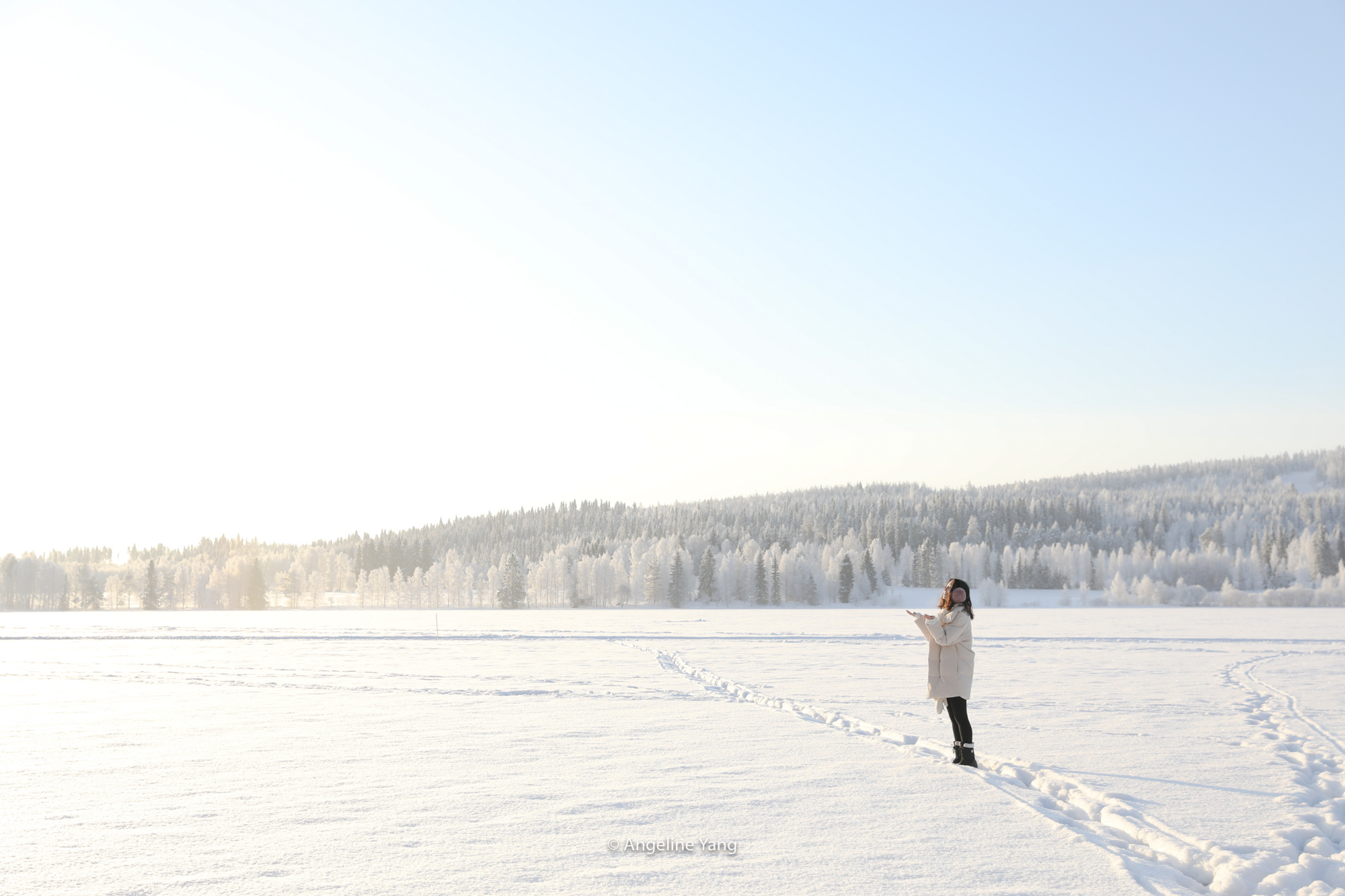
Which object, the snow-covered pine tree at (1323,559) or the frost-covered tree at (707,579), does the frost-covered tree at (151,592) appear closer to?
the frost-covered tree at (707,579)

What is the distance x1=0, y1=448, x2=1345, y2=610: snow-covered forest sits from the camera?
433ft

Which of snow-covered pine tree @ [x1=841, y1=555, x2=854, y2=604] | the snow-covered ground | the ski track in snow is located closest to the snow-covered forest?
snow-covered pine tree @ [x1=841, y1=555, x2=854, y2=604]

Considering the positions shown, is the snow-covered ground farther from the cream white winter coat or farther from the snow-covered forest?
the snow-covered forest

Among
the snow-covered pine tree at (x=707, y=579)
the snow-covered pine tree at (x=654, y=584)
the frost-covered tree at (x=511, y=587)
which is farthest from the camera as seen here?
the snow-covered pine tree at (x=707, y=579)

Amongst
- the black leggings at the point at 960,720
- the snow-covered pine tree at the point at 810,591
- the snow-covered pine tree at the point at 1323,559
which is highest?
the black leggings at the point at 960,720

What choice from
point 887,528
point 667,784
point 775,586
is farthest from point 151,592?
point 667,784

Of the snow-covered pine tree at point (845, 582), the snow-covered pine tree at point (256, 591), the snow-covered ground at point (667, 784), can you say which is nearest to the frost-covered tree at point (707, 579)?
the snow-covered pine tree at point (845, 582)

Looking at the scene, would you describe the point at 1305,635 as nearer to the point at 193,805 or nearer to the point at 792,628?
the point at 792,628

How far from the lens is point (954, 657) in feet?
38.2

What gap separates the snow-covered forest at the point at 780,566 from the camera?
132 meters

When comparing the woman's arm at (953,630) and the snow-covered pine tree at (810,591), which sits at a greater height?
the woman's arm at (953,630)

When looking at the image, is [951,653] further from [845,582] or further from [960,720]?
[845,582]

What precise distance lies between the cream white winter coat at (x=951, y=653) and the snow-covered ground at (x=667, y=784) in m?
0.94

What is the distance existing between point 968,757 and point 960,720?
19.4 inches
